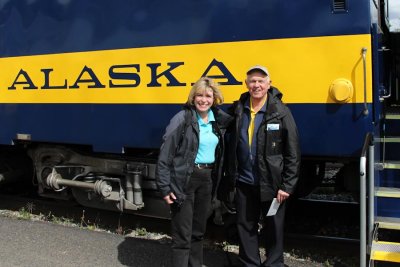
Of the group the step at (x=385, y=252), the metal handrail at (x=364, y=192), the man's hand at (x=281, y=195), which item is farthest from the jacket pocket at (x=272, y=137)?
the step at (x=385, y=252)

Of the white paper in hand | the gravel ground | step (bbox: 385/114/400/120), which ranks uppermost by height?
step (bbox: 385/114/400/120)

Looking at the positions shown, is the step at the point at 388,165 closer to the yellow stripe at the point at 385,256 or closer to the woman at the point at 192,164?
the yellow stripe at the point at 385,256

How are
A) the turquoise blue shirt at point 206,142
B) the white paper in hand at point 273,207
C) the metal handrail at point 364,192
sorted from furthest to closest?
the turquoise blue shirt at point 206,142
the white paper in hand at point 273,207
the metal handrail at point 364,192

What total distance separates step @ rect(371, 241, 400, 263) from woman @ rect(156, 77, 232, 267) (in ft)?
3.91

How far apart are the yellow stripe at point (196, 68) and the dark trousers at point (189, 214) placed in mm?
798

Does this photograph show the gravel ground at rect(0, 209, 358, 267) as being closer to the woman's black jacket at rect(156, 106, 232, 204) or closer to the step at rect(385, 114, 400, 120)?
the woman's black jacket at rect(156, 106, 232, 204)

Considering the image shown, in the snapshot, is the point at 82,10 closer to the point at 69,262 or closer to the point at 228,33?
the point at 228,33

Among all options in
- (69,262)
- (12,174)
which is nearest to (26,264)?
(69,262)

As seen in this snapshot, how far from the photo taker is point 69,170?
521 cm

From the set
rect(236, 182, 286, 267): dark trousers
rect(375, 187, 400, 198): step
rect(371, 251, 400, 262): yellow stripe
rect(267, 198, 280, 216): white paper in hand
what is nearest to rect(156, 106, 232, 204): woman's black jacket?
rect(236, 182, 286, 267): dark trousers

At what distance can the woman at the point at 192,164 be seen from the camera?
340 centimetres

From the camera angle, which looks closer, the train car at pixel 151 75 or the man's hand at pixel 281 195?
the man's hand at pixel 281 195

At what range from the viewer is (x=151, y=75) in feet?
14.0

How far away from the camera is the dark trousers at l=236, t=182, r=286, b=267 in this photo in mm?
3480
